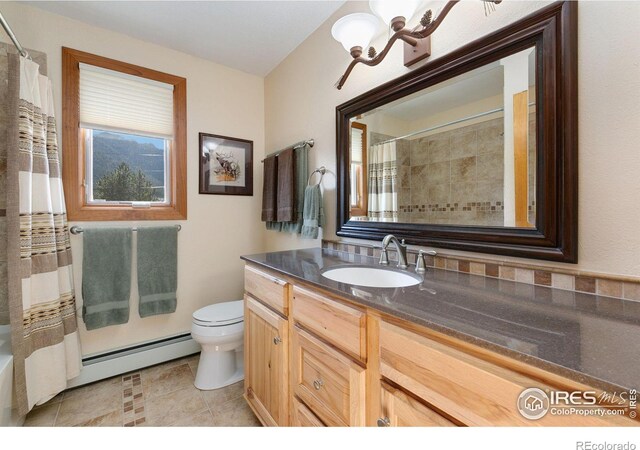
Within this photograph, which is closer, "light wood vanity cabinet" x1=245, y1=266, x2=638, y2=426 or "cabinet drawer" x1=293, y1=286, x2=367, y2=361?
"light wood vanity cabinet" x1=245, y1=266, x2=638, y2=426

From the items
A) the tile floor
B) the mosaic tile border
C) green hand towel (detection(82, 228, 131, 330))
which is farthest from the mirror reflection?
green hand towel (detection(82, 228, 131, 330))

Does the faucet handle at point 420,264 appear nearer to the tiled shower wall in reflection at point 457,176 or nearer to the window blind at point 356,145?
the tiled shower wall in reflection at point 457,176

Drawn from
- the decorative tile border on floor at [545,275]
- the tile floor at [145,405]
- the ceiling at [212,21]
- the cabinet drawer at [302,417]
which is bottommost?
the tile floor at [145,405]

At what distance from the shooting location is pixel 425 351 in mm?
647

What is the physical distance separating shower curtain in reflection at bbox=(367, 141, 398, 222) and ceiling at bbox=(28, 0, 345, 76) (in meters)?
0.96

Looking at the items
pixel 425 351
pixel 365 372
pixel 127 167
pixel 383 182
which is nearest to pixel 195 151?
pixel 127 167

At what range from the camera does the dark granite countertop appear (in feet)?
1.51

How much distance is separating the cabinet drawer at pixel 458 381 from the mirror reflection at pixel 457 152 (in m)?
0.59

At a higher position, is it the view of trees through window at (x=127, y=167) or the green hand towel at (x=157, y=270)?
the view of trees through window at (x=127, y=167)

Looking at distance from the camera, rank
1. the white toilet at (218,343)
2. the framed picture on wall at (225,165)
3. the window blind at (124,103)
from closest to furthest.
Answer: the white toilet at (218,343)
the window blind at (124,103)
the framed picture on wall at (225,165)

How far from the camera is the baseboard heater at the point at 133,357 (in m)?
1.78

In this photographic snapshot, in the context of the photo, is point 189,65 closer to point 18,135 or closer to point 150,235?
point 18,135

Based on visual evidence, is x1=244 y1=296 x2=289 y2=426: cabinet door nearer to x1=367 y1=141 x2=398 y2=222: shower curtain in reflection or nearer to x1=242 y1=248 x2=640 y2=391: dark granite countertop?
x1=242 y1=248 x2=640 y2=391: dark granite countertop

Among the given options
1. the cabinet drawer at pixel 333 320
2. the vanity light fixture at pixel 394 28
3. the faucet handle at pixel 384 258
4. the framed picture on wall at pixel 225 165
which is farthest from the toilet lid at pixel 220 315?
the vanity light fixture at pixel 394 28
